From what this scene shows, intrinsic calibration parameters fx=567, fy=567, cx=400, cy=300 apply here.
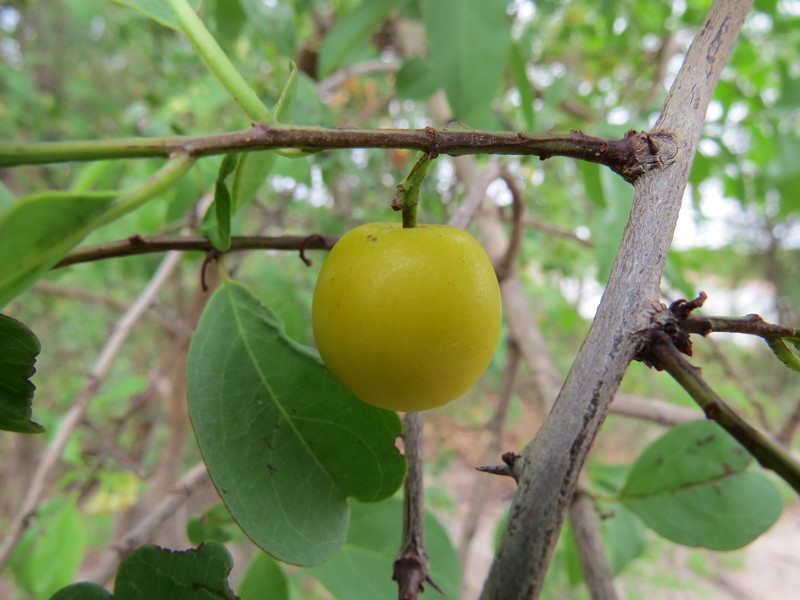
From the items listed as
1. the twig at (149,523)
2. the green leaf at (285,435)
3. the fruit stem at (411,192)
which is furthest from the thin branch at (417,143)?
the twig at (149,523)

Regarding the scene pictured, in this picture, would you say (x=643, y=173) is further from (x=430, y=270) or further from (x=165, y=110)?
(x=165, y=110)

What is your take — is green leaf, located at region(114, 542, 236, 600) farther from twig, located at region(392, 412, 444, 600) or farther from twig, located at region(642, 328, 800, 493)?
twig, located at region(642, 328, 800, 493)

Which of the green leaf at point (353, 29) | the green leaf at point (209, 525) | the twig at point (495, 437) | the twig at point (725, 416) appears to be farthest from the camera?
the twig at point (495, 437)

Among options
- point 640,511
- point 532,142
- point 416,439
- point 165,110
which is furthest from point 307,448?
point 165,110

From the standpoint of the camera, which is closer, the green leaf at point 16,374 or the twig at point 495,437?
the green leaf at point 16,374

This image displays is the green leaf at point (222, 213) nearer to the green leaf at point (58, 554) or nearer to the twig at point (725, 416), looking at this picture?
the twig at point (725, 416)

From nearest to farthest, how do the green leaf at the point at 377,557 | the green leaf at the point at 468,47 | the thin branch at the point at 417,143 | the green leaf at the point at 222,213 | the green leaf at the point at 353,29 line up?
the thin branch at the point at 417,143, the green leaf at the point at 222,213, the green leaf at the point at 377,557, the green leaf at the point at 468,47, the green leaf at the point at 353,29

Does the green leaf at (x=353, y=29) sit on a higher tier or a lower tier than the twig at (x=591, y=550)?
higher

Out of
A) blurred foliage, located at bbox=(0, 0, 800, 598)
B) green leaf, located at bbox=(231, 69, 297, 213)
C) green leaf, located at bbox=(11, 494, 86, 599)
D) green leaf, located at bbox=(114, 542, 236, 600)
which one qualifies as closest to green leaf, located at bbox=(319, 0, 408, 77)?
blurred foliage, located at bbox=(0, 0, 800, 598)
